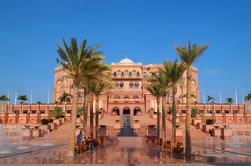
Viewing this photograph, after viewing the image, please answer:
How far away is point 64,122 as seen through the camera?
43.8m

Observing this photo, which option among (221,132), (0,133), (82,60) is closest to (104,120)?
(0,133)

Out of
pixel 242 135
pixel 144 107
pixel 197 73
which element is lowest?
pixel 242 135

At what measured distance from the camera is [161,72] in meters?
26.2

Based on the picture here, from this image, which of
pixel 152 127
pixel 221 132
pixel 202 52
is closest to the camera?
pixel 202 52

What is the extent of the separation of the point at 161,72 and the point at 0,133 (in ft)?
96.8

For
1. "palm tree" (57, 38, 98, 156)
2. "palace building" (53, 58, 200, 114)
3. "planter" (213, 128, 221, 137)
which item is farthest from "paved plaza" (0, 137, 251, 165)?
"palace building" (53, 58, 200, 114)

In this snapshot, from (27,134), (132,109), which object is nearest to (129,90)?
(132,109)

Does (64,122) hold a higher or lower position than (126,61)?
lower

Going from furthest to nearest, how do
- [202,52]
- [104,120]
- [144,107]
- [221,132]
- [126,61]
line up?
[126,61]
[144,107]
[104,120]
[221,132]
[202,52]

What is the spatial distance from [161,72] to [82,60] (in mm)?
9911

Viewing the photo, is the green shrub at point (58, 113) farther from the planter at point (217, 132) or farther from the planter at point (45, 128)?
the planter at point (217, 132)

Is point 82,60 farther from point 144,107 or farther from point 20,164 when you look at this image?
point 144,107

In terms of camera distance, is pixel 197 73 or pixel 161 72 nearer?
pixel 161 72

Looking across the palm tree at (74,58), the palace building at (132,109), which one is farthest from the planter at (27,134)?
the palm tree at (74,58)
